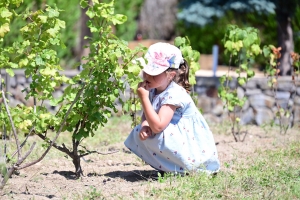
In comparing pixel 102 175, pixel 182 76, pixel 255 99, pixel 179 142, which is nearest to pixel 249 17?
pixel 255 99

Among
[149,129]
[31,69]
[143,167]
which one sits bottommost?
[143,167]

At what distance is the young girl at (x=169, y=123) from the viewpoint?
13.6 ft

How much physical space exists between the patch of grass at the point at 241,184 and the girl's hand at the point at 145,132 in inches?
12.2

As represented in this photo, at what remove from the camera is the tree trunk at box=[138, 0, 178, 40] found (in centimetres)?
1448

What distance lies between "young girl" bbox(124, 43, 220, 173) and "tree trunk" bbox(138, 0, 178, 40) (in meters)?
10.1

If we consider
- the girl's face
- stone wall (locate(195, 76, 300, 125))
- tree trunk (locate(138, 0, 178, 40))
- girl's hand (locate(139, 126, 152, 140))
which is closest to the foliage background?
tree trunk (locate(138, 0, 178, 40))

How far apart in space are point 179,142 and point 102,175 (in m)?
0.68

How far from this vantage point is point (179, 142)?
4.25 m

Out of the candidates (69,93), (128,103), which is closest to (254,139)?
(128,103)

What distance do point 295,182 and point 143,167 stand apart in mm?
1282

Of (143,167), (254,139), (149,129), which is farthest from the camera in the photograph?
(254,139)

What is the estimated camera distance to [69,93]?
13.5 ft

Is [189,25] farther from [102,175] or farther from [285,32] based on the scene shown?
[102,175]

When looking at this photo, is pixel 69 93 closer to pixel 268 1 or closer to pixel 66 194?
pixel 66 194
